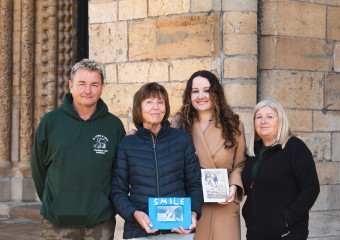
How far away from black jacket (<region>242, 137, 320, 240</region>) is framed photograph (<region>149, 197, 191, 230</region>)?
1.85ft

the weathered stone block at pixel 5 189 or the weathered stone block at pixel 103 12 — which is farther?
the weathered stone block at pixel 5 189

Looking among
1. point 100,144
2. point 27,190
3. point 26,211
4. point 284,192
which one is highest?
point 100,144

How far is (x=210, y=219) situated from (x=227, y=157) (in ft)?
1.33

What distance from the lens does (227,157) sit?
3.76 meters

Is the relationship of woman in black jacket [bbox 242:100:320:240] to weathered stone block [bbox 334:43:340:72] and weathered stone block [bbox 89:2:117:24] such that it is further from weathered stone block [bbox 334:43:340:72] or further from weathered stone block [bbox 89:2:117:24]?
weathered stone block [bbox 89:2:117:24]

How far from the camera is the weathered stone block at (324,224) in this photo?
558cm

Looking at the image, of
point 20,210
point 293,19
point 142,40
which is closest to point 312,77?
point 293,19

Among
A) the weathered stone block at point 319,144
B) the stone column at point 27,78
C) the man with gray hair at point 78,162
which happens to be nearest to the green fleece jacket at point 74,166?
the man with gray hair at point 78,162

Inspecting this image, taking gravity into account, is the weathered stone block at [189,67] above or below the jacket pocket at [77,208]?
above

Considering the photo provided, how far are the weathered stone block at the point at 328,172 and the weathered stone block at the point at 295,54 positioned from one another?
922mm

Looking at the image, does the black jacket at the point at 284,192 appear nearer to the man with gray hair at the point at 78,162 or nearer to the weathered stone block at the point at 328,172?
the man with gray hair at the point at 78,162

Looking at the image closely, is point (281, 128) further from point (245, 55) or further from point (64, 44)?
point (64, 44)

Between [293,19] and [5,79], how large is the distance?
17.8ft

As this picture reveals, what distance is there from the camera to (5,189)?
927cm
